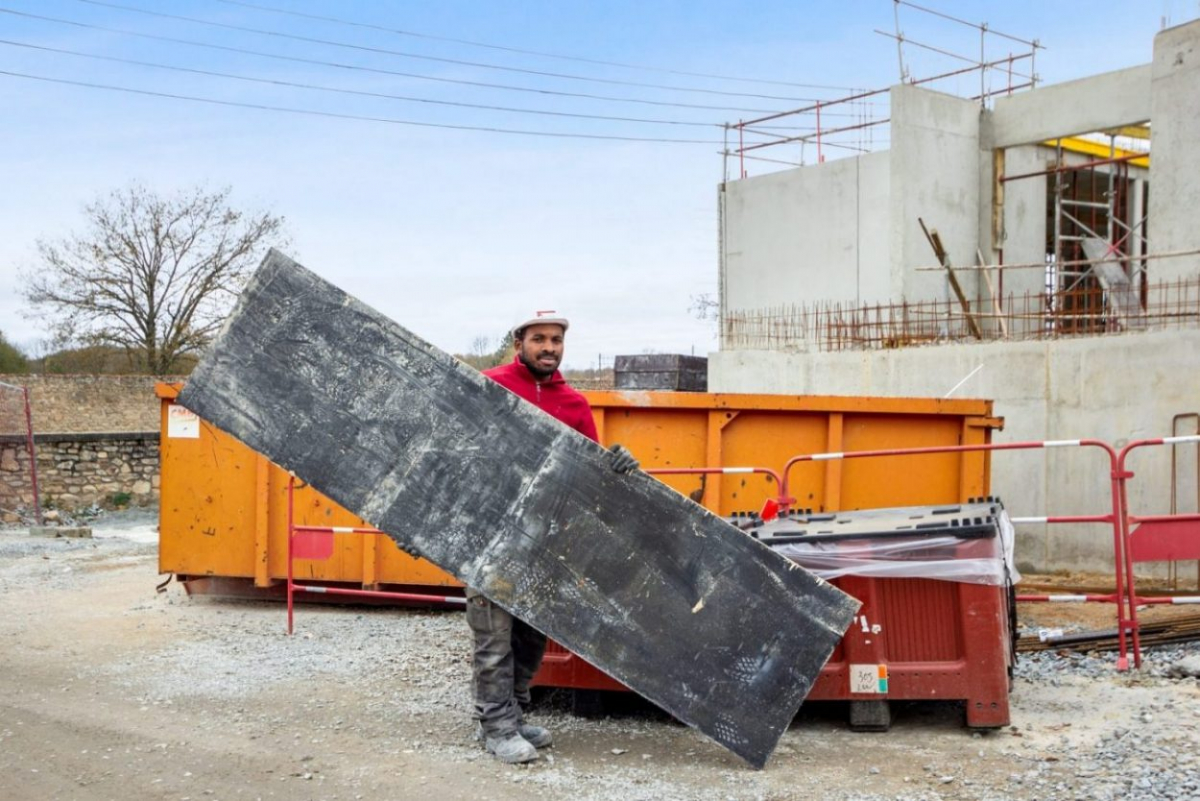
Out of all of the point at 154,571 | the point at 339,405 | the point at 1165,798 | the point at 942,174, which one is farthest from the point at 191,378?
the point at 942,174

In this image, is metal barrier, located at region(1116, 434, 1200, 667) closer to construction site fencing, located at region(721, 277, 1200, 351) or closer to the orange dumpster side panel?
the orange dumpster side panel

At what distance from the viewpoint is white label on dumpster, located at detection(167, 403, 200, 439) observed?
9.30 meters

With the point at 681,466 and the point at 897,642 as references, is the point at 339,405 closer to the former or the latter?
the point at 897,642

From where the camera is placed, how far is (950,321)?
14.7 m

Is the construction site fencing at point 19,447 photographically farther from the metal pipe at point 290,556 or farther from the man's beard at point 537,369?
the man's beard at point 537,369

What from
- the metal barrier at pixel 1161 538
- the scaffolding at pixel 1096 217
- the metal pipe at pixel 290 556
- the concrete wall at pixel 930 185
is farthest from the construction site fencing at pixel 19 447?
the metal barrier at pixel 1161 538

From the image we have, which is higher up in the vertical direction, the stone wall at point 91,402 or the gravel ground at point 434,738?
the stone wall at point 91,402

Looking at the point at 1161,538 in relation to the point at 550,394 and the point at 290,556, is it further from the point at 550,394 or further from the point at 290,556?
the point at 290,556

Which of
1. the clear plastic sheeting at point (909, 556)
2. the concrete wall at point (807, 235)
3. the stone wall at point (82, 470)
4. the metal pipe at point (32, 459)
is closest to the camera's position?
the clear plastic sheeting at point (909, 556)

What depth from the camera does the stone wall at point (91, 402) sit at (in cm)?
2809

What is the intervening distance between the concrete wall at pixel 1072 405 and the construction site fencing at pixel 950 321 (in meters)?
0.42

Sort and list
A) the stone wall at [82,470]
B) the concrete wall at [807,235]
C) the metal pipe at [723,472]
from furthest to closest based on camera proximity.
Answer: the stone wall at [82,470]
the concrete wall at [807,235]
the metal pipe at [723,472]

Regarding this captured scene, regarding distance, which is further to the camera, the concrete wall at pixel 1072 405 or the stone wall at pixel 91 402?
the stone wall at pixel 91 402

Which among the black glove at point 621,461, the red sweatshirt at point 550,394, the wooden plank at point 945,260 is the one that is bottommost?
the black glove at point 621,461
